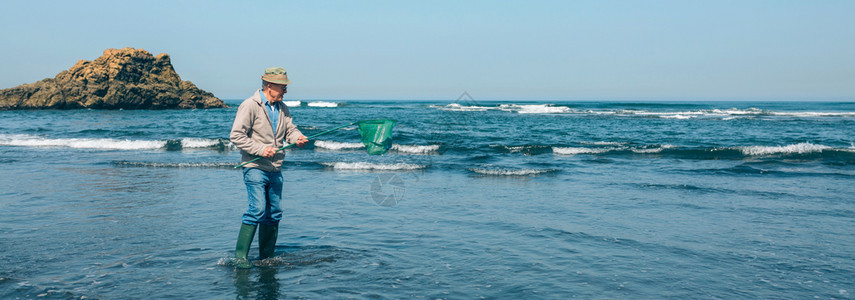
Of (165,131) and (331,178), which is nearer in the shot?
(331,178)

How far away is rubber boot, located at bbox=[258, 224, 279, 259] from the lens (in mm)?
5246

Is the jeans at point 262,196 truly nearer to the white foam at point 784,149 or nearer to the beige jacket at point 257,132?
the beige jacket at point 257,132

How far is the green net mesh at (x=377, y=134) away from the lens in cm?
548

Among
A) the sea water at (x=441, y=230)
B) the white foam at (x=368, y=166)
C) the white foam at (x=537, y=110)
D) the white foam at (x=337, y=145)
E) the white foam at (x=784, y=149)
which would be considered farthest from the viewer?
the white foam at (x=537, y=110)

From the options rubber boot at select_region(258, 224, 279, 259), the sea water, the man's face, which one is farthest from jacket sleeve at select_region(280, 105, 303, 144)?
the sea water

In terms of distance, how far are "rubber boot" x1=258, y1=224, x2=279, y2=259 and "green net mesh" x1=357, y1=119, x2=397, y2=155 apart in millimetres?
1192

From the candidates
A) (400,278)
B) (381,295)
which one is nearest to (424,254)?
(400,278)

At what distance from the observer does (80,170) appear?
12070mm

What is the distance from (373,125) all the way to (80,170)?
9.57 m

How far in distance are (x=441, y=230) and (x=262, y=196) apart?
240 centimetres

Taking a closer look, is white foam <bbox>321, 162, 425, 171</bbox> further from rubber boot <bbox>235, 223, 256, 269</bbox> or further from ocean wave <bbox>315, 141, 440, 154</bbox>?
rubber boot <bbox>235, 223, 256, 269</bbox>

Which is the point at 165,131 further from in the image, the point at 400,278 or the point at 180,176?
the point at 400,278

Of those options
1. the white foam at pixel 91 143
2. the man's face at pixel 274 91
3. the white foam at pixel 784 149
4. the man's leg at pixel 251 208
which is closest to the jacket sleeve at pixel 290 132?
the man's face at pixel 274 91

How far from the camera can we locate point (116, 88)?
54969 millimetres
